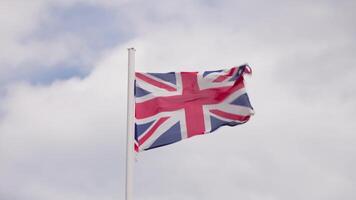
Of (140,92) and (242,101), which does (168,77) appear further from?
(242,101)

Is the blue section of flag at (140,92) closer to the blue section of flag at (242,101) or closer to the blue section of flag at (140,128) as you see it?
the blue section of flag at (140,128)

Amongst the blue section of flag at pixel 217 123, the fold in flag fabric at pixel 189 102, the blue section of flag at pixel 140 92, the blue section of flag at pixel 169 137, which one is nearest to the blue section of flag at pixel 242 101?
the fold in flag fabric at pixel 189 102

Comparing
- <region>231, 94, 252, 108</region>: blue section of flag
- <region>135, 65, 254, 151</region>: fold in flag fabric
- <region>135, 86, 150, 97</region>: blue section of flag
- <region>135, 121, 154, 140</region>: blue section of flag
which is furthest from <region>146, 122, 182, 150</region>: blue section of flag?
<region>231, 94, 252, 108</region>: blue section of flag

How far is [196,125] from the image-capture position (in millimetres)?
19688

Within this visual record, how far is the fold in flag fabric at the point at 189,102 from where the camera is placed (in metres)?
19.5

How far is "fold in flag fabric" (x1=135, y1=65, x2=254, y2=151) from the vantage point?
19469 mm

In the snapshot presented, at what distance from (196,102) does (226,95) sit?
3.08 ft

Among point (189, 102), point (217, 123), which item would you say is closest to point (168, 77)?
point (189, 102)

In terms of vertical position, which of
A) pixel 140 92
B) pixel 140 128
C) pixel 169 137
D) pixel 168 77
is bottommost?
pixel 169 137

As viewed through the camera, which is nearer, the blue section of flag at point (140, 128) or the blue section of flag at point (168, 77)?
the blue section of flag at point (140, 128)

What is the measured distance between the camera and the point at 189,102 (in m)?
20.1

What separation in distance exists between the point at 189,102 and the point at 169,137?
1385 millimetres
